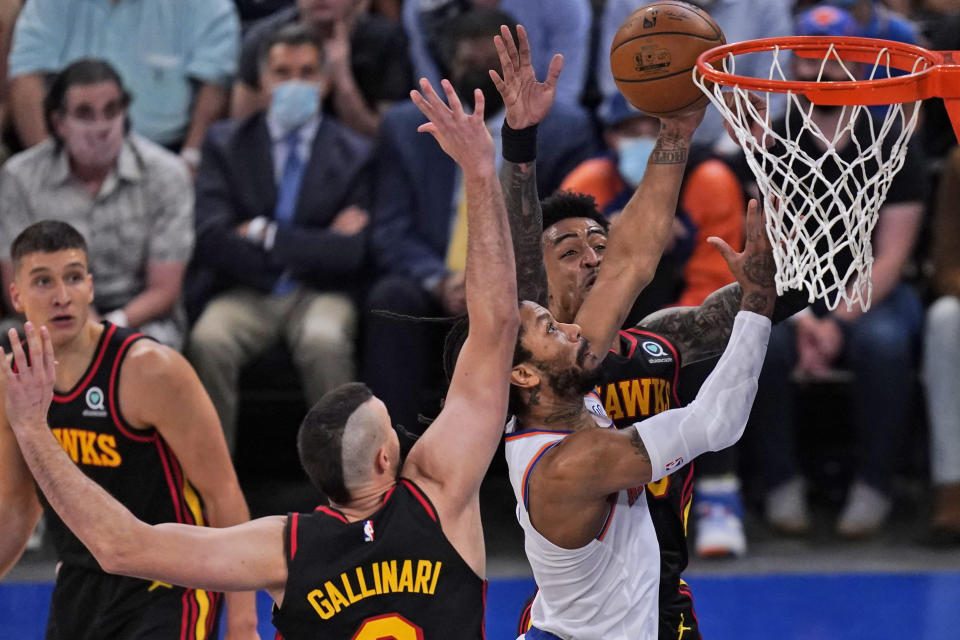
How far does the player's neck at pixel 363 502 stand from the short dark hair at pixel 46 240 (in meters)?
1.44

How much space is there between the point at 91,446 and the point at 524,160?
151 cm

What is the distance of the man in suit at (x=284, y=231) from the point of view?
616cm

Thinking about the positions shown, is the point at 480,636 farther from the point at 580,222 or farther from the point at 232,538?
the point at 580,222

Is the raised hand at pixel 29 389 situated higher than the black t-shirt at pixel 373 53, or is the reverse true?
the black t-shirt at pixel 373 53

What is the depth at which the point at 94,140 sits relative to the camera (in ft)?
20.5

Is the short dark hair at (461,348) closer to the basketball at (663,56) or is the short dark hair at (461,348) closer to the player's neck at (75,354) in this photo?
the basketball at (663,56)

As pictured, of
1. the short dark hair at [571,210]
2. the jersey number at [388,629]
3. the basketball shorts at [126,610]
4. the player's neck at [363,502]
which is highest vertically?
the short dark hair at [571,210]

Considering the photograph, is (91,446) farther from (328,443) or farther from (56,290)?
(328,443)

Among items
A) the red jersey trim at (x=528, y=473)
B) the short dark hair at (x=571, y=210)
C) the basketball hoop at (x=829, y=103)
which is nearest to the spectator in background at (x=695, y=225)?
the short dark hair at (x=571, y=210)

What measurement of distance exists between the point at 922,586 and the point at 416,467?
3348 millimetres

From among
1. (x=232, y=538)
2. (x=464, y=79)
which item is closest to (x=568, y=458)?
(x=232, y=538)

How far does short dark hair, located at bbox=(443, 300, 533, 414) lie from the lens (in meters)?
3.37

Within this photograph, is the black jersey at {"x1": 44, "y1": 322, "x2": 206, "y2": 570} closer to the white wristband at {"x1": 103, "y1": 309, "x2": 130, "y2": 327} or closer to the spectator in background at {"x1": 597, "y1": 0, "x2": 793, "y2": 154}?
the white wristband at {"x1": 103, "y1": 309, "x2": 130, "y2": 327}

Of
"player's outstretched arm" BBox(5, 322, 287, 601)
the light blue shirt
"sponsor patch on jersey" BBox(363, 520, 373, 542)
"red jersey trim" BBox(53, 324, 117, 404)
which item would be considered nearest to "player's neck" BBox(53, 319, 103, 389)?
"red jersey trim" BBox(53, 324, 117, 404)
